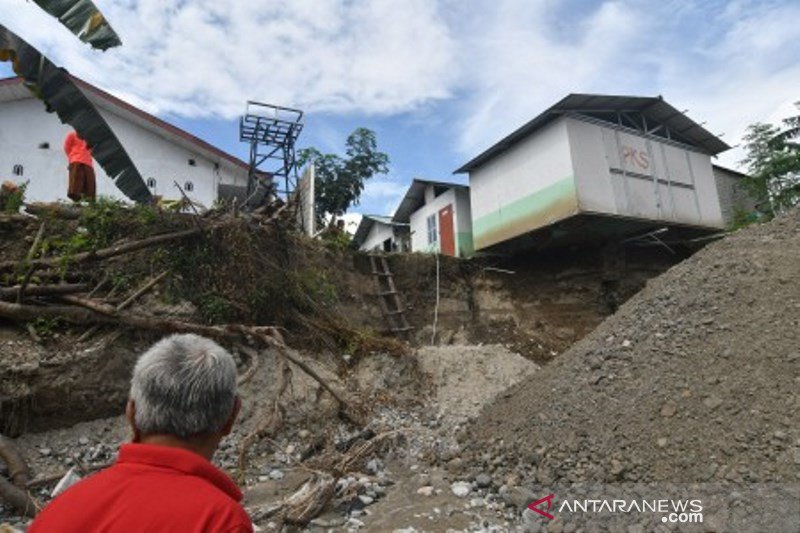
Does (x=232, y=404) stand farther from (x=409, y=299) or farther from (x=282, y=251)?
(x=409, y=299)

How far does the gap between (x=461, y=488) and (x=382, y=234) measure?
1600 centimetres

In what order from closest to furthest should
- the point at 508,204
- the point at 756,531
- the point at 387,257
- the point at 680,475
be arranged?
the point at 756,531, the point at 680,475, the point at 387,257, the point at 508,204

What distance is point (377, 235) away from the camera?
20375mm

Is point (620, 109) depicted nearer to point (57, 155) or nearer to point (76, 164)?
point (76, 164)

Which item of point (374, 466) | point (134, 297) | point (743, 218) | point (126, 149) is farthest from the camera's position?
point (743, 218)

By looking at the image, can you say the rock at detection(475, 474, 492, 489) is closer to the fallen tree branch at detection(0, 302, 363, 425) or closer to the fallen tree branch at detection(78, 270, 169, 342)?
the fallen tree branch at detection(0, 302, 363, 425)

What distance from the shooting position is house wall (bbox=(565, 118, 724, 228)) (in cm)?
1053

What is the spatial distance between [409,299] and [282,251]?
3859 mm

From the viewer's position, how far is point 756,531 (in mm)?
2797

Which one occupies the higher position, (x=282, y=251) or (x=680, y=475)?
(x=282, y=251)

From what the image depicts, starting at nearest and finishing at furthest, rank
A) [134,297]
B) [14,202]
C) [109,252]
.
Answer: [134,297], [109,252], [14,202]

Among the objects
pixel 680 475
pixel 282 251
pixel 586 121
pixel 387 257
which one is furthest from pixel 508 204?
pixel 680 475

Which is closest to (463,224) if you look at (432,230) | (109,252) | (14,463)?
(432,230)

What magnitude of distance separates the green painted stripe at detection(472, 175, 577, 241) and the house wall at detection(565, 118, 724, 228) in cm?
28
